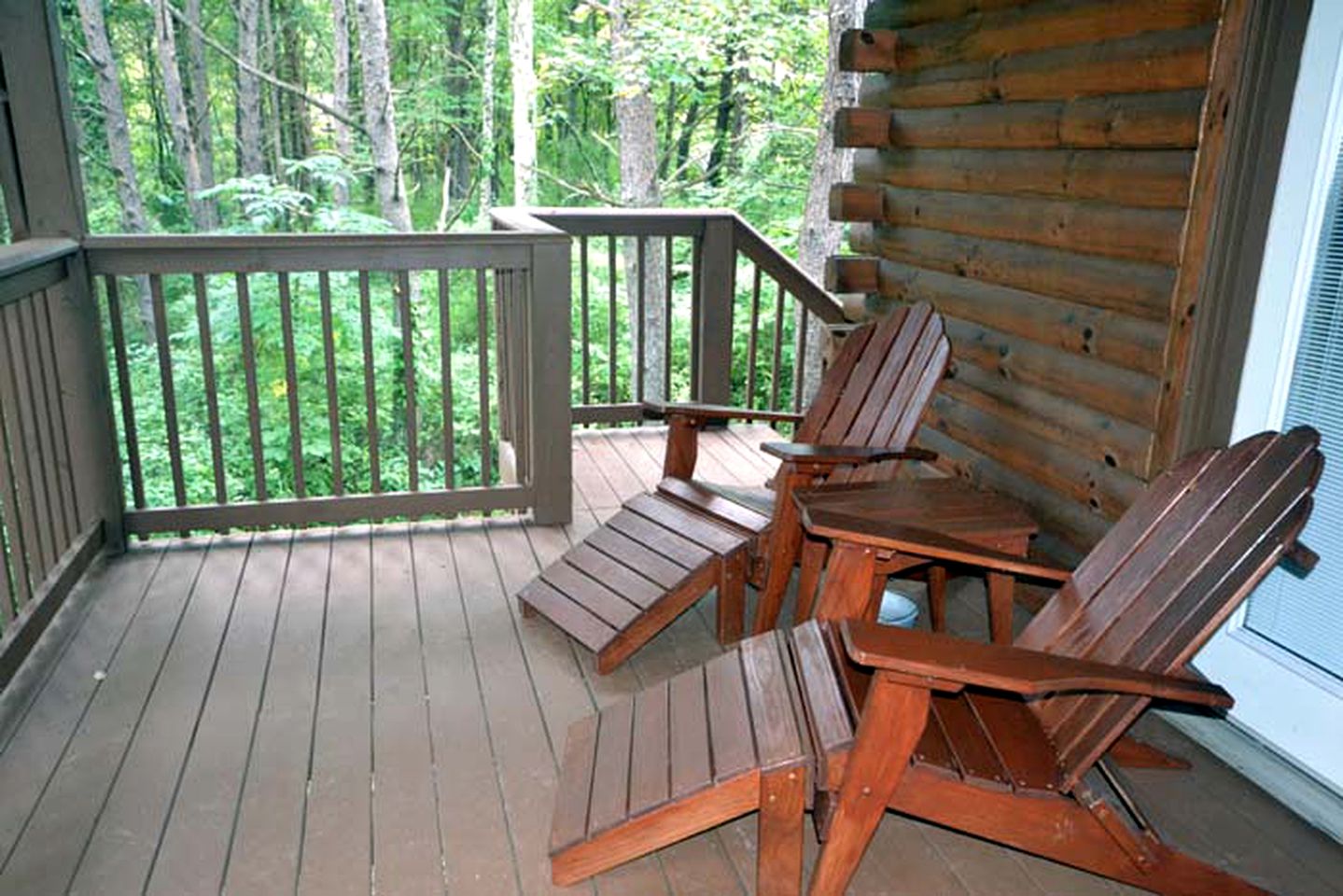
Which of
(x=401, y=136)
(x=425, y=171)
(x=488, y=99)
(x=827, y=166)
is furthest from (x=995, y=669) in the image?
(x=425, y=171)

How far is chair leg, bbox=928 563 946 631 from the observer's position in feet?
9.23

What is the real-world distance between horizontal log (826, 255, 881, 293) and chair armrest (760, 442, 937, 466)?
4.34ft

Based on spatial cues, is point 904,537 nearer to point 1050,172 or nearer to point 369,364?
point 1050,172

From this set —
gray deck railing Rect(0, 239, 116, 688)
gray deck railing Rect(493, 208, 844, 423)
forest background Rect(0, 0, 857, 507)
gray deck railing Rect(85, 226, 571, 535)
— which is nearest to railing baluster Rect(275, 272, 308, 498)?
gray deck railing Rect(85, 226, 571, 535)

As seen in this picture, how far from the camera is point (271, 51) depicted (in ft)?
42.9

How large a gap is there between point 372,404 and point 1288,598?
286cm

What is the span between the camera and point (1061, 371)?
2951 millimetres

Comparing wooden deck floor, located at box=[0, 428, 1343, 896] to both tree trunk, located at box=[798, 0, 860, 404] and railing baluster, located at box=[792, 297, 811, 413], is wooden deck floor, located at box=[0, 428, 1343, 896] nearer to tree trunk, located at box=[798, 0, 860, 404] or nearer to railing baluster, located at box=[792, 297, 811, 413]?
railing baluster, located at box=[792, 297, 811, 413]

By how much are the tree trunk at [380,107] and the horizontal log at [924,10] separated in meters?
6.29

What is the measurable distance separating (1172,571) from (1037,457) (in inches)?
47.8

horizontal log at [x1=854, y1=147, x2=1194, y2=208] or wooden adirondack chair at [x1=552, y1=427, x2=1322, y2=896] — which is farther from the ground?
horizontal log at [x1=854, y1=147, x2=1194, y2=208]

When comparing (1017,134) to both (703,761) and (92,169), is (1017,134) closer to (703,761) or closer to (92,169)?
(703,761)

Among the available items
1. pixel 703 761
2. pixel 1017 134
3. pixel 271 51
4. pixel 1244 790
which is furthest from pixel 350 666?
pixel 271 51

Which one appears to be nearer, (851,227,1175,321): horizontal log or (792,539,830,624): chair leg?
(851,227,1175,321): horizontal log
